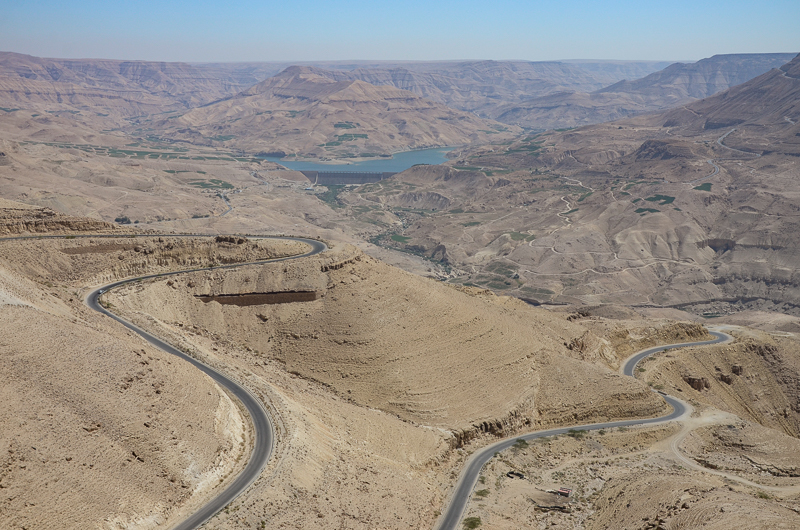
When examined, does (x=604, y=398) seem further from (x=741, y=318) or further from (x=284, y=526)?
(x=741, y=318)

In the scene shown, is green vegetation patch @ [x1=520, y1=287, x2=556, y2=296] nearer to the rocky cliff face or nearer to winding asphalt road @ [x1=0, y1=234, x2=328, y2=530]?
winding asphalt road @ [x1=0, y1=234, x2=328, y2=530]

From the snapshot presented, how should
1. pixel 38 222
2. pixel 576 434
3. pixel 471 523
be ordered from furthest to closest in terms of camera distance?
pixel 38 222 < pixel 576 434 < pixel 471 523

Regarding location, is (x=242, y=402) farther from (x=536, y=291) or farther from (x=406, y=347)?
(x=536, y=291)

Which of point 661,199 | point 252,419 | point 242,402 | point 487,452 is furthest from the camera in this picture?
point 661,199

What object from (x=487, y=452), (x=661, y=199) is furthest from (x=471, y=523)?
(x=661, y=199)

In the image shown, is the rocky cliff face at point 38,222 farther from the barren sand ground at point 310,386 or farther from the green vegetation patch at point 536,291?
the green vegetation patch at point 536,291

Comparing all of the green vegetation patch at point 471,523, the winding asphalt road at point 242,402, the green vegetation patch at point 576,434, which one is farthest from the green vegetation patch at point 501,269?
the green vegetation patch at point 471,523

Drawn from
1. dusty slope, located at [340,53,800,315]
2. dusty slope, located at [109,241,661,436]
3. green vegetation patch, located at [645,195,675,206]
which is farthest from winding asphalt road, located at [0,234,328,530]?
green vegetation patch, located at [645,195,675,206]

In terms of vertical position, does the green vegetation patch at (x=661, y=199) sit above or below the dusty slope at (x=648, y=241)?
above
